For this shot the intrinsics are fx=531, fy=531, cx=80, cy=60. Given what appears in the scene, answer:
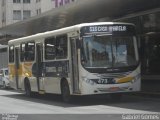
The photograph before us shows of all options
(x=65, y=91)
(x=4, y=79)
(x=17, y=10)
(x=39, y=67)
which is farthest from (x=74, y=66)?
(x=17, y=10)

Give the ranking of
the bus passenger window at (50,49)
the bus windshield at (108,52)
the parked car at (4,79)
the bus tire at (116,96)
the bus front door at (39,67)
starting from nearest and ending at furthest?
1. the bus windshield at (108,52)
2. the bus tire at (116,96)
3. the bus passenger window at (50,49)
4. the bus front door at (39,67)
5. the parked car at (4,79)

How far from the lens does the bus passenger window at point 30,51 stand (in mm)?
25044

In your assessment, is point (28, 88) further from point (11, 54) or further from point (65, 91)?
point (65, 91)

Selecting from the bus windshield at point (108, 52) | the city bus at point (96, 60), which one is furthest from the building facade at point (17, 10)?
the bus windshield at point (108, 52)

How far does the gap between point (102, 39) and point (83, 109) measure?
3.06 meters

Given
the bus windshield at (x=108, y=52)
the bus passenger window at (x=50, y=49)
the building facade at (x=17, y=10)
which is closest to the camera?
the bus windshield at (x=108, y=52)

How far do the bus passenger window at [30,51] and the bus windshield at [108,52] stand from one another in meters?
5.71

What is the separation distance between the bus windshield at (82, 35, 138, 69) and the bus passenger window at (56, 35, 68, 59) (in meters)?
1.48

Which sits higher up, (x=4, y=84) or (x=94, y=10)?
(x=94, y=10)

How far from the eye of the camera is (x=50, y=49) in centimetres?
2266

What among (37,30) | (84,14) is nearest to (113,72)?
(84,14)

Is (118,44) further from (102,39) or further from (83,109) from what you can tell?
(83,109)

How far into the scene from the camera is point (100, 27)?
20031 millimetres

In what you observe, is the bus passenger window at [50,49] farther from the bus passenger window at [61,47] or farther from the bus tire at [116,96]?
the bus tire at [116,96]
